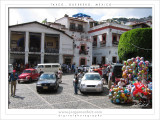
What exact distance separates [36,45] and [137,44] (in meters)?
20.4

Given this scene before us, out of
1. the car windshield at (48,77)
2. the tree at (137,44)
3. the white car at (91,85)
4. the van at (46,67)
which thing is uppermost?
the tree at (137,44)

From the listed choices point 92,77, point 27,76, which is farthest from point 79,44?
point 92,77

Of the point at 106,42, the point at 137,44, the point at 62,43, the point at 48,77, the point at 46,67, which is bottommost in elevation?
the point at 48,77

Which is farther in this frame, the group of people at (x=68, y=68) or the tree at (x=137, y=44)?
the group of people at (x=68, y=68)

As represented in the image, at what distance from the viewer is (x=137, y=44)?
20484 millimetres

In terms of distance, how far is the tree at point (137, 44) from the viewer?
1969cm

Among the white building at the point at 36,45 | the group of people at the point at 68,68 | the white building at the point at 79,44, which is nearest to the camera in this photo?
the white building at the point at 36,45

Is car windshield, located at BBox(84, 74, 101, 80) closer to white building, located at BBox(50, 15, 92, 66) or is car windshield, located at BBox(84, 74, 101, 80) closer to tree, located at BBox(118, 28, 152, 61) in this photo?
tree, located at BBox(118, 28, 152, 61)

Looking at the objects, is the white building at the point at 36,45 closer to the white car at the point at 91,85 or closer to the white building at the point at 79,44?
the white building at the point at 79,44

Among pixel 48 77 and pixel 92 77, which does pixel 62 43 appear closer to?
pixel 48 77

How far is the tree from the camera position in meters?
19.7

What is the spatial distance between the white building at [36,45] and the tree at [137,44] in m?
11.6

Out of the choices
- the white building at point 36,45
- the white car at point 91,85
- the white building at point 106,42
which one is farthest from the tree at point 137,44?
the white building at point 36,45
